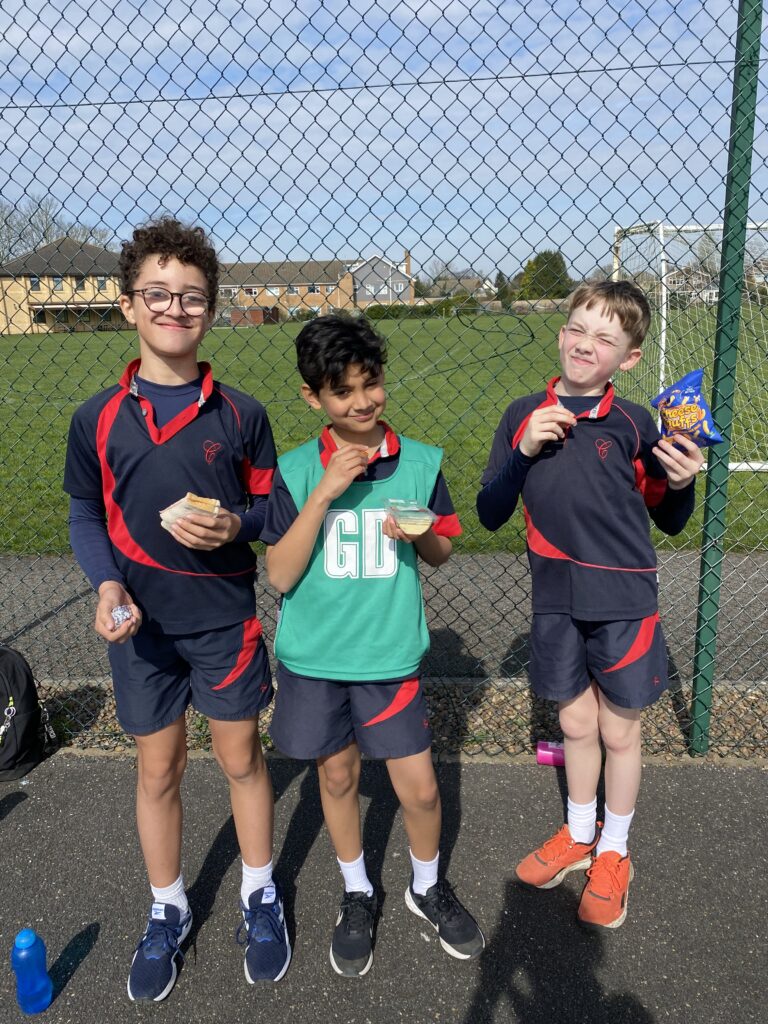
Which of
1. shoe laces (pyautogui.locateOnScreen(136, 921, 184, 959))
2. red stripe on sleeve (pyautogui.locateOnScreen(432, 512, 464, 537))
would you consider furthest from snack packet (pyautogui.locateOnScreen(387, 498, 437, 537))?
shoe laces (pyautogui.locateOnScreen(136, 921, 184, 959))

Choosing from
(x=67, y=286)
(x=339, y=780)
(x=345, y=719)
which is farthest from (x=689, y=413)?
(x=67, y=286)

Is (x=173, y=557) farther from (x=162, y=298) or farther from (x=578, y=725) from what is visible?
(x=578, y=725)

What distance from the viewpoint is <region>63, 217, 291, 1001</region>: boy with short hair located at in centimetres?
204

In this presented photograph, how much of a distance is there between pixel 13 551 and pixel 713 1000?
5708mm

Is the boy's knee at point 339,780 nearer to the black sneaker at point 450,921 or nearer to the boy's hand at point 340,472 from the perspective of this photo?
the black sneaker at point 450,921

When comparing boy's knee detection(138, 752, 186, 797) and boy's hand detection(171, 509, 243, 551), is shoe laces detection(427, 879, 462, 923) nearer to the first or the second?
boy's knee detection(138, 752, 186, 797)

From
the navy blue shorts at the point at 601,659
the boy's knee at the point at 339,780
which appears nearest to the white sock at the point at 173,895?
the boy's knee at the point at 339,780

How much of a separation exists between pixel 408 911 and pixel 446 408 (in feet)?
21.3

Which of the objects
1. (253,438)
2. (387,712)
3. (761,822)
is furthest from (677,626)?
(253,438)

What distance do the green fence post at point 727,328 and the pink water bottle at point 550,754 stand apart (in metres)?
0.58

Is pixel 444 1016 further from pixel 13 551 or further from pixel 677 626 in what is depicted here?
pixel 13 551

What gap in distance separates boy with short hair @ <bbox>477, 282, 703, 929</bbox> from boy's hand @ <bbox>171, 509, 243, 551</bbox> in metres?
0.82

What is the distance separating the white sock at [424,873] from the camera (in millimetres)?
2338

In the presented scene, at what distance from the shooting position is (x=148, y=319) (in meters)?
2.03
